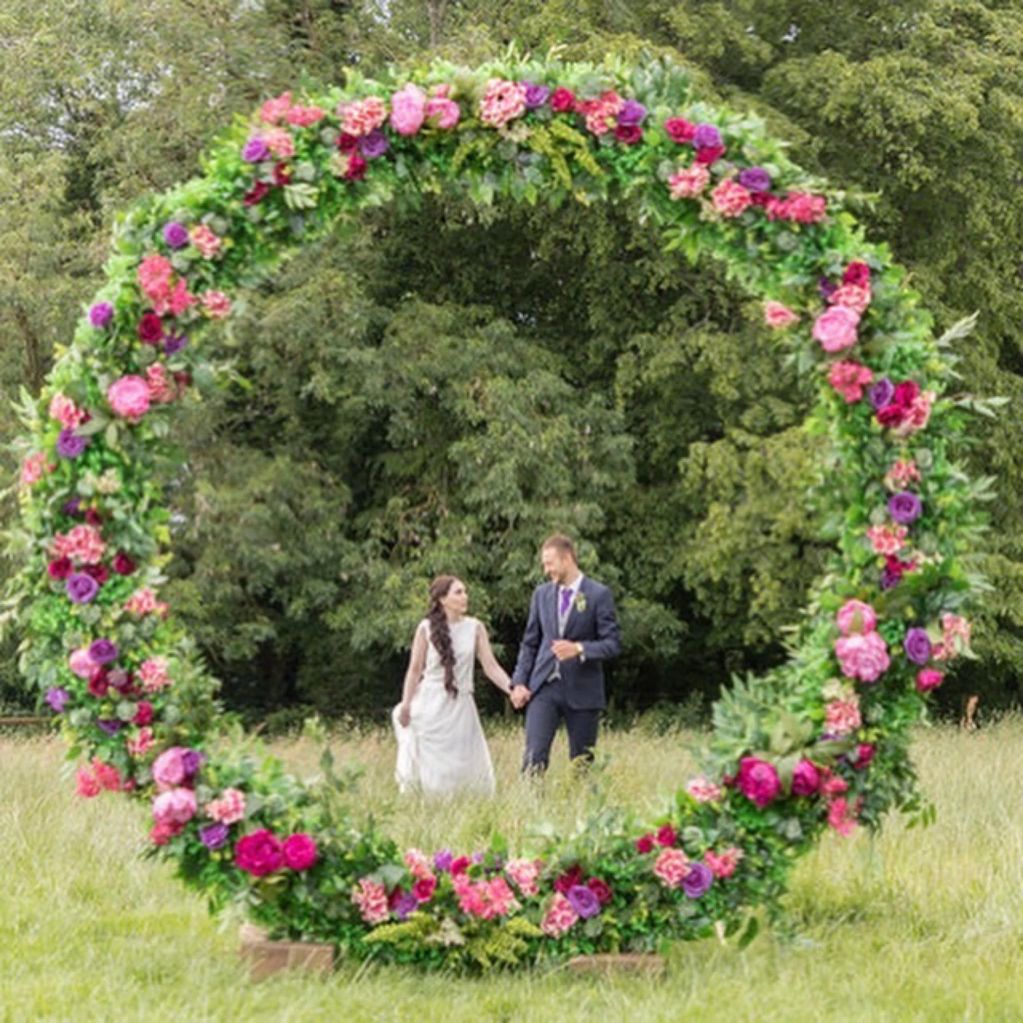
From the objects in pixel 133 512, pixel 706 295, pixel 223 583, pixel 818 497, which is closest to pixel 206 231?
pixel 133 512

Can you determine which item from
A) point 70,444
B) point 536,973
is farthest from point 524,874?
point 70,444

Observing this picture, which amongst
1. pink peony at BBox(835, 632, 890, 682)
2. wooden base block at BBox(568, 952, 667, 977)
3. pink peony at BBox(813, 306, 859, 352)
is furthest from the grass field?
pink peony at BBox(813, 306, 859, 352)

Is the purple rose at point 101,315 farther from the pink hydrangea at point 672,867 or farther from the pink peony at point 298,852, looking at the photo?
the pink hydrangea at point 672,867

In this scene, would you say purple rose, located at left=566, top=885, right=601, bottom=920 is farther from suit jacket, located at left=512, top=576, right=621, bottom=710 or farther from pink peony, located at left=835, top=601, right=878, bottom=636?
suit jacket, located at left=512, top=576, right=621, bottom=710

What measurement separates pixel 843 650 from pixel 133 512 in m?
2.71

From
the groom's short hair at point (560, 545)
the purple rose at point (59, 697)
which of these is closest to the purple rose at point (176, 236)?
the purple rose at point (59, 697)

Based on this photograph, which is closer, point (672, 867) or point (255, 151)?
point (672, 867)

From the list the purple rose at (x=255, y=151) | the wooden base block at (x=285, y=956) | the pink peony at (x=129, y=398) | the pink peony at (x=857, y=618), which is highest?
the purple rose at (x=255, y=151)

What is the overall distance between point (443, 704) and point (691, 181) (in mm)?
4855

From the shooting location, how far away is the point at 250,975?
6453mm

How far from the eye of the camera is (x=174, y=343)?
6789 millimetres

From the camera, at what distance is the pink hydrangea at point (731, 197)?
678cm

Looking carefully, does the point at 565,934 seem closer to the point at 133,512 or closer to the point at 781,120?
the point at 133,512

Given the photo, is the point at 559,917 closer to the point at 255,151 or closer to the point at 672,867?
the point at 672,867
